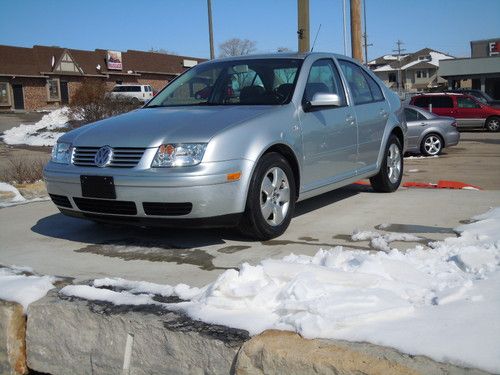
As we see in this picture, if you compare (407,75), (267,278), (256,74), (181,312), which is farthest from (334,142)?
(407,75)

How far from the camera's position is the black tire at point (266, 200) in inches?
172

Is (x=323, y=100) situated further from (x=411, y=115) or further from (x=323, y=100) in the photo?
(x=411, y=115)

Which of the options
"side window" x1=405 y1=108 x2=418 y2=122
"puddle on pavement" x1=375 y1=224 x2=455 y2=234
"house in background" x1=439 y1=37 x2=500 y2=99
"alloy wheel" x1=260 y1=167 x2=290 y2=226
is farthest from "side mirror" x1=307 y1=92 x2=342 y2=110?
"house in background" x1=439 y1=37 x2=500 y2=99

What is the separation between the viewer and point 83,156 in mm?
4504

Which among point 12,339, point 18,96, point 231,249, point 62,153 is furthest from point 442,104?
point 18,96

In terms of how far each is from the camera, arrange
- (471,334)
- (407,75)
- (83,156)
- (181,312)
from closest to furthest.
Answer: (471,334) → (181,312) → (83,156) → (407,75)

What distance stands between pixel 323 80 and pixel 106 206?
2493 millimetres

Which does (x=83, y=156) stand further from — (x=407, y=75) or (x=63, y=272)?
(x=407, y=75)

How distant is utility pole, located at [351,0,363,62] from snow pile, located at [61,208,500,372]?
10.6 meters

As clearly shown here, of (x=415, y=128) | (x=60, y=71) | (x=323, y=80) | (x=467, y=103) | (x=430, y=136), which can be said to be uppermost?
(x=60, y=71)

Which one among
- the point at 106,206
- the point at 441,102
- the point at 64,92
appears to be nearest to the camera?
the point at 106,206

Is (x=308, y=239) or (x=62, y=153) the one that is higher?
(x=62, y=153)

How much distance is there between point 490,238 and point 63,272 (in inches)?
120

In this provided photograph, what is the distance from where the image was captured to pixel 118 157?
4277mm
